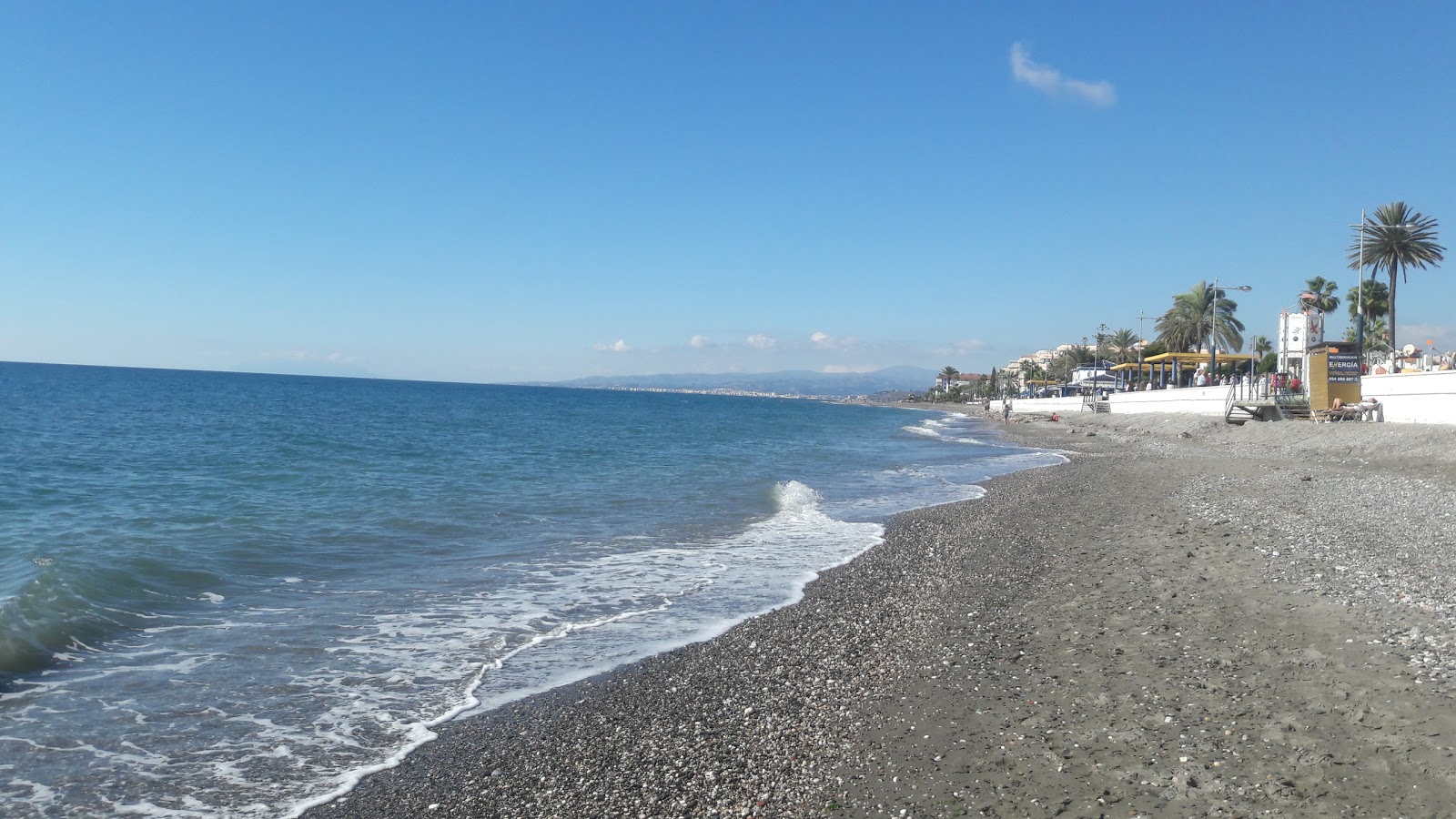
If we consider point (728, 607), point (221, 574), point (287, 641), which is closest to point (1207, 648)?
point (728, 607)

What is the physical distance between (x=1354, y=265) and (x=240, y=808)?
70.7 m

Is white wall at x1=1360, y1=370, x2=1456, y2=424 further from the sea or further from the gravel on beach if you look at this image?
the gravel on beach

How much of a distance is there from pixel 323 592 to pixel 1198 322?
92466mm

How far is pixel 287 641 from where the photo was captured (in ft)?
30.4

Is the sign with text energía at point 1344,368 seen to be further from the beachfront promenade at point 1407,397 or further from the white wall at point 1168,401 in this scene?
the white wall at point 1168,401

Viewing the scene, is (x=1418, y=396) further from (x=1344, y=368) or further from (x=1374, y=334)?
(x=1374, y=334)

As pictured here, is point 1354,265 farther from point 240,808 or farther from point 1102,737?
point 240,808

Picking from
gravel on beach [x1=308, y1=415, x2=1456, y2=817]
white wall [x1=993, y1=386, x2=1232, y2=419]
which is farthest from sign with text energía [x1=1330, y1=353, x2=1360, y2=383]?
gravel on beach [x1=308, y1=415, x2=1456, y2=817]

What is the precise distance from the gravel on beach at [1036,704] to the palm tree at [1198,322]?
83.3m

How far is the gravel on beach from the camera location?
4.98 metres

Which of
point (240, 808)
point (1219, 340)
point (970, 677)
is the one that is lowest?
point (240, 808)

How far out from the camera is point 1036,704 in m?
6.30

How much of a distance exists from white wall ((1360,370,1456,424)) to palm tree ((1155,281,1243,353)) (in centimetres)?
5609

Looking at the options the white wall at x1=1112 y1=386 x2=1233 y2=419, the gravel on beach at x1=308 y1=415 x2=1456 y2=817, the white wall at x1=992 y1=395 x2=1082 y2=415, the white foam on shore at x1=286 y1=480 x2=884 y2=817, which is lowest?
the white foam on shore at x1=286 y1=480 x2=884 y2=817
